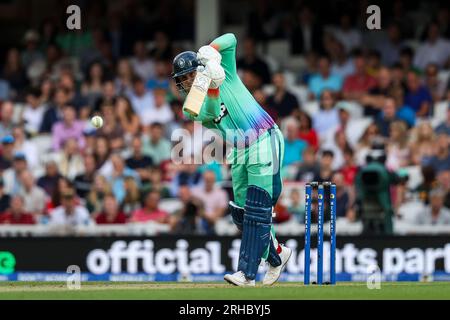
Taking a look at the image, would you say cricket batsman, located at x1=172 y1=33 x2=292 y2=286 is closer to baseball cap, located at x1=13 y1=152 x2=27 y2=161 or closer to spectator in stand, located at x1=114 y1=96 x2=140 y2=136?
baseball cap, located at x1=13 y1=152 x2=27 y2=161

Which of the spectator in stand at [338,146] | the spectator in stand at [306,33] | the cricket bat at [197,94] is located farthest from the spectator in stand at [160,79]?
the cricket bat at [197,94]

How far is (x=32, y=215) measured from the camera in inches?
657

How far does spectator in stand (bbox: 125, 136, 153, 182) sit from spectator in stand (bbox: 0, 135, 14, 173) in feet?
5.47

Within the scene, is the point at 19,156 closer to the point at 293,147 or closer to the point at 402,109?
the point at 293,147

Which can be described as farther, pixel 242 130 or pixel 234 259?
pixel 234 259

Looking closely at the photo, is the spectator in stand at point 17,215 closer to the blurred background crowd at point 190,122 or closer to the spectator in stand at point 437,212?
the blurred background crowd at point 190,122

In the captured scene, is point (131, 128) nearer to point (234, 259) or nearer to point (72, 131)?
point (72, 131)

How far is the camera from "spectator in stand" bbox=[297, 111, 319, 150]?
1780 centimetres

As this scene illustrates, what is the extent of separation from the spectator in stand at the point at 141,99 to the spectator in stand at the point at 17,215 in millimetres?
2657

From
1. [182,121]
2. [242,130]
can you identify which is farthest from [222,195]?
Result: [242,130]

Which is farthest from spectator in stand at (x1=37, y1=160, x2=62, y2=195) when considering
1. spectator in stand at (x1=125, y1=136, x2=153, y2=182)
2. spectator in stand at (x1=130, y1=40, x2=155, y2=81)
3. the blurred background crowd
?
spectator in stand at (x1=130, y1=40, x2=155, y2=81)

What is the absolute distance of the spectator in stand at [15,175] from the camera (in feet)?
56.9

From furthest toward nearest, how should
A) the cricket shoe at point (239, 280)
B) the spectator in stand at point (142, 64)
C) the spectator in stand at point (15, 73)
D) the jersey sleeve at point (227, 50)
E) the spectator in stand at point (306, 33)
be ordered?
the spectator in stand at point (15, 73) → the spectator in stand at point (142, 64) → the spectator in stand at point (306, 33) → the cricket shoe at point (239, 280) → the jersey sleeve at point (227, 50)

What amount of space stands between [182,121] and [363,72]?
2731 mm
